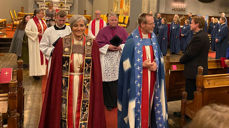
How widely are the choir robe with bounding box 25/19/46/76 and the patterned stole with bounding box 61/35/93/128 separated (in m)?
3.78

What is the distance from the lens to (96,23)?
7184 mm

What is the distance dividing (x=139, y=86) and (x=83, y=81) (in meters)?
0.73

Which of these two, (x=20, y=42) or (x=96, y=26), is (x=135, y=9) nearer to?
(x=96, y=26)

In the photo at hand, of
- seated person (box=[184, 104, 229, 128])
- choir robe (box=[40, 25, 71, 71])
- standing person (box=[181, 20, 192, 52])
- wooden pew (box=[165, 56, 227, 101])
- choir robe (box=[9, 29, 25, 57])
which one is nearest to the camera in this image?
seated person (box=[184, 104, 229, 128])

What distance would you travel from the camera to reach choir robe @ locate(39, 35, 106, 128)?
3195 mm

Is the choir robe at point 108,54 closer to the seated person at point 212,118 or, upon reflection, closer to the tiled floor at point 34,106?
the tiled floor at point 34,106

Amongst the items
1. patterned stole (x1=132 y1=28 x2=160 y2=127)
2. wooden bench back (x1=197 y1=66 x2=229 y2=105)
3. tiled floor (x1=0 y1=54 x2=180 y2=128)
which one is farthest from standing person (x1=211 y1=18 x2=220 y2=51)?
patterned stole (x1=132 y1=28 x2=160 y2=127)

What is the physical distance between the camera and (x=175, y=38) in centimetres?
1248

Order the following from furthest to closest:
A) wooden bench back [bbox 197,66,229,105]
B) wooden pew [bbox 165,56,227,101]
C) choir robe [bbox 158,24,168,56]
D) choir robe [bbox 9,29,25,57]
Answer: choir robe [bbox 158,24,168,56], choir robe [bbox 9,29,25,57], wooden pew [bbox 165,56,227,101], wooden bench back [bbox 197,66,229,105]

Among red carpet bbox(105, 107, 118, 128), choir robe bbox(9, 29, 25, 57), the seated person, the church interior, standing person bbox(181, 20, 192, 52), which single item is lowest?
red carpet bbox(105, 107, 118, 128)

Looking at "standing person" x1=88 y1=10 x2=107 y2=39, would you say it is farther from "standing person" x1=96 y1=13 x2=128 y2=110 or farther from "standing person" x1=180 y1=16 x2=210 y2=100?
"standing person" x1=180 y1=16 x2=210 y2=100

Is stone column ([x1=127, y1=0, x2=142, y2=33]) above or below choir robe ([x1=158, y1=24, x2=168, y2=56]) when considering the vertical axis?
above

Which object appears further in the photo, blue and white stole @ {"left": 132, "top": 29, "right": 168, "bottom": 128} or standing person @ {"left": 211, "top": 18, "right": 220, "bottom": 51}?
standing person @ {"left": 211, "top": 18, "right": 220, "bottom": 51}

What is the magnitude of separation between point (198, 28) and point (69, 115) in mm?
2429
